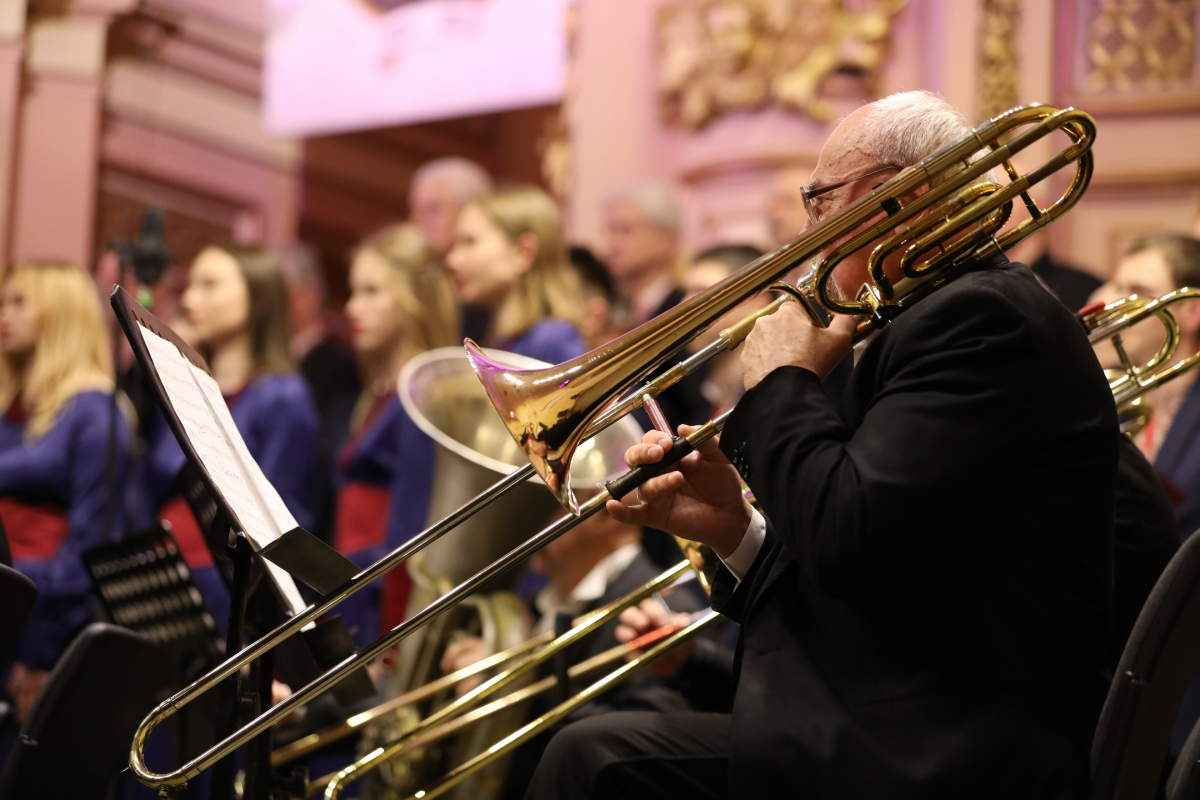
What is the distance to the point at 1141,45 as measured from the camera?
4781 mm

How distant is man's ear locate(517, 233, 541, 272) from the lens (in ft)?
12.9

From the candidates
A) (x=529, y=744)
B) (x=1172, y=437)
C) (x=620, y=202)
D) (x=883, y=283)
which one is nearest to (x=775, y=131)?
(x=620, y=202)

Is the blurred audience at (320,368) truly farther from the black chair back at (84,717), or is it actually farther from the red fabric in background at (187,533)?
the black chair back at (84,717)

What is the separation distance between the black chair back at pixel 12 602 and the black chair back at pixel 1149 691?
1.46m

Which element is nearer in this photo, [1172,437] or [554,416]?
[554,416]

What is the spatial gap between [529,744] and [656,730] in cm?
102

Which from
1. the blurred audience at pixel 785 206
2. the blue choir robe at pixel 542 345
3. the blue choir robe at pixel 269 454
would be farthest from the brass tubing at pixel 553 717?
the blurred audience at pixel 785 206

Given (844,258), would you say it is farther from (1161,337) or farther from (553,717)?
(1161,337)

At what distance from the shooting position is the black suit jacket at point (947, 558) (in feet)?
4.99

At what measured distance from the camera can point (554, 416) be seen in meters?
1.67

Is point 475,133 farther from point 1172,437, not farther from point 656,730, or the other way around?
point 656,730

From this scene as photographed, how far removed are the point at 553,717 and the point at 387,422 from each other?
6.55 feet

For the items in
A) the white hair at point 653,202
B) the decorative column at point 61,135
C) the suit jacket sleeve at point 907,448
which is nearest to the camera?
the suit jacket sleeve at point 907,448

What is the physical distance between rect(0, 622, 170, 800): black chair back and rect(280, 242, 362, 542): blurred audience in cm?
182
